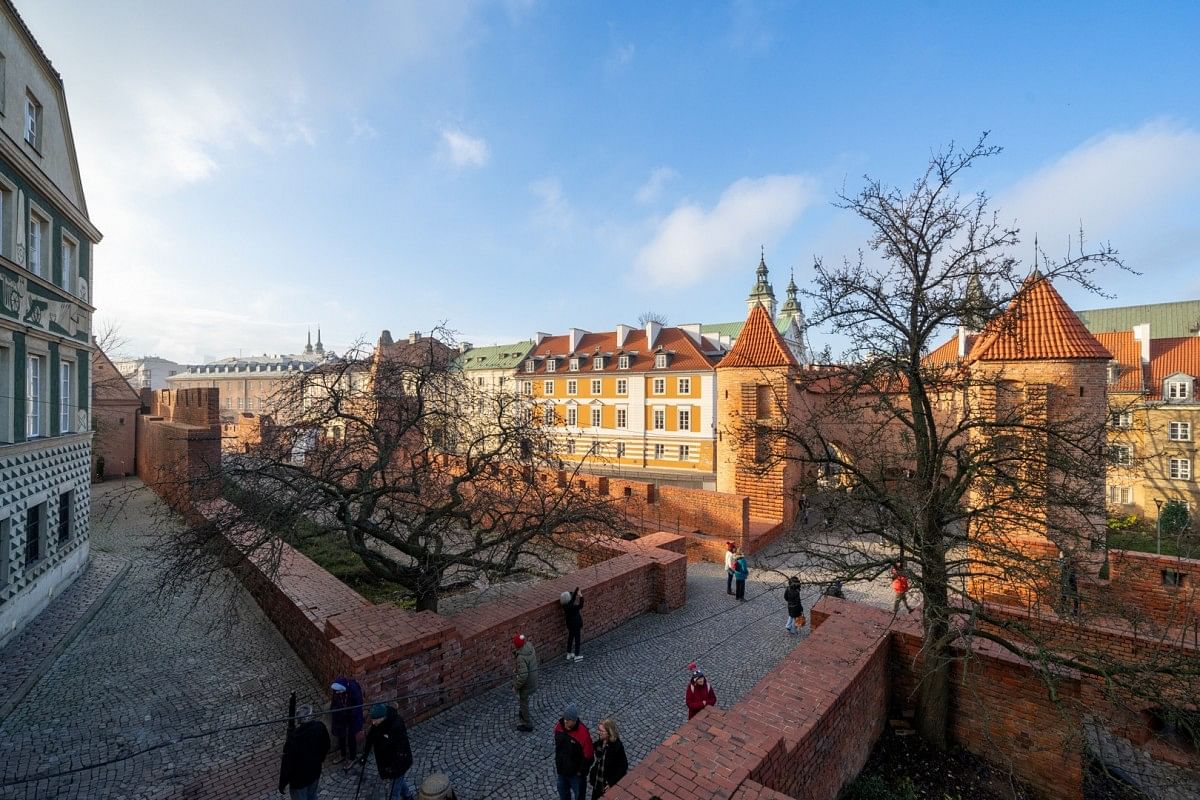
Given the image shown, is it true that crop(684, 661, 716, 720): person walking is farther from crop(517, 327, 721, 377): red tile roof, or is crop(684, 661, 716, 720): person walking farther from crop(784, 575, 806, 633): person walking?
crop(517, 327, 721, 377): red tile roof

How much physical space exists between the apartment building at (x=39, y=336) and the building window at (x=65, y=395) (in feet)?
0.09

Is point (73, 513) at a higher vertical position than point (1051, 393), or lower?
lower

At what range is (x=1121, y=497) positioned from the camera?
96.2ft

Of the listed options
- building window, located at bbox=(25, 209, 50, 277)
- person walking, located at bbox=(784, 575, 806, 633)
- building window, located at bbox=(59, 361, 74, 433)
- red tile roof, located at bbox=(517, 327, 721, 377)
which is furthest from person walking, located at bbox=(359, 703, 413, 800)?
red tile roof, located at bbox=(517, 327, 721, 377)

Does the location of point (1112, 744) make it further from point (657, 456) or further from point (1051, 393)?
point (657, 456)

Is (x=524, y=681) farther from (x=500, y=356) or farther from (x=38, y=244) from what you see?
(x=500, y=356)

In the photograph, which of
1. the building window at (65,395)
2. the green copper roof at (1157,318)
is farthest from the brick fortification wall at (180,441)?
the green copper roof at (1157,318)

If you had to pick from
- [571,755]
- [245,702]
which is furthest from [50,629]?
[571,755]

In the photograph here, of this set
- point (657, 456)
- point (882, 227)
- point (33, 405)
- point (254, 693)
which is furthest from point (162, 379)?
point (882, 227)

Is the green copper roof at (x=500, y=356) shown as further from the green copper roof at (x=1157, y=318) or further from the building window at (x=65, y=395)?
the green copper roof at (x=1157, y=318)

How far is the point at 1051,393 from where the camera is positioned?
12.1 m

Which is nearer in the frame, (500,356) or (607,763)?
(607,763)

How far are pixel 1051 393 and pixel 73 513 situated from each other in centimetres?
2284

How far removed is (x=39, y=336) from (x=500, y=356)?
37615mm
